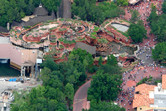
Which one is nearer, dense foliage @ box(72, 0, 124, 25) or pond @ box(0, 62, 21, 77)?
pond @ box(0, 62, 21, 77)

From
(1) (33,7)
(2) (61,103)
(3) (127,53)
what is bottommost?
(2) (61,103)

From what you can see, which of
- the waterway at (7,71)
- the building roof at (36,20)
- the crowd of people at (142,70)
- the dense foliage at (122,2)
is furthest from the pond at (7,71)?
the dense foliage at (122,2)

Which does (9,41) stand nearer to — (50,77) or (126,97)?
(50,77)

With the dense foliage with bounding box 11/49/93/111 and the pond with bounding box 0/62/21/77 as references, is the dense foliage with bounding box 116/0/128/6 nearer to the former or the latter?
the dense foliage with bounding box 11/49/93/111

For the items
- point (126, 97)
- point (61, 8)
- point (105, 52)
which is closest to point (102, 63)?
point (105, 52)

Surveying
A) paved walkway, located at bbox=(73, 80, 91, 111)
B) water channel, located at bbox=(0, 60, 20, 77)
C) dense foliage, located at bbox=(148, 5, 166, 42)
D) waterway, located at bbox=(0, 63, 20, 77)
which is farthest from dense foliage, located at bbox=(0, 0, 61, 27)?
paved walkway, located at bbox=(73, 80, 91, 111)

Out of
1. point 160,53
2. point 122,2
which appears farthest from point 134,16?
point 160,53
